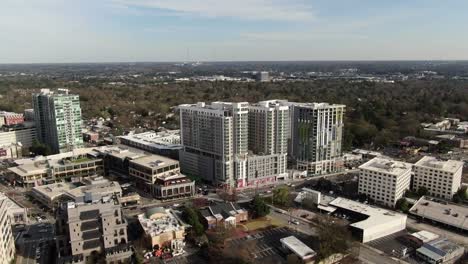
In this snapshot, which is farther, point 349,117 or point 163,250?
Result: point 349,117

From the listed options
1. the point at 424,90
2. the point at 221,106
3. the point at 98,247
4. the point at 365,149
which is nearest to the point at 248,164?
the point at 221,106

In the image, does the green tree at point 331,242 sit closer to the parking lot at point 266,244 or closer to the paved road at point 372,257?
the paved road at point 372,257

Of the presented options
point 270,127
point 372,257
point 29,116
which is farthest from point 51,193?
point 29,116

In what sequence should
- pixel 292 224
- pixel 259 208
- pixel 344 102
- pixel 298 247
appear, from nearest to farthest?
pixel 298 247 < pixel 292 224 < pixel 259 208 < pixel 344 102

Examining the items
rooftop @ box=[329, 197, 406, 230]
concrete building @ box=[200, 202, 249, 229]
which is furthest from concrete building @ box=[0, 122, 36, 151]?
rooftop @ box=[329, 197, 406, 230]

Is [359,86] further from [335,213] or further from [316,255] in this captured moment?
[316,255]

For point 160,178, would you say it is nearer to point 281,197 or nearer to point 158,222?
point 158,222
